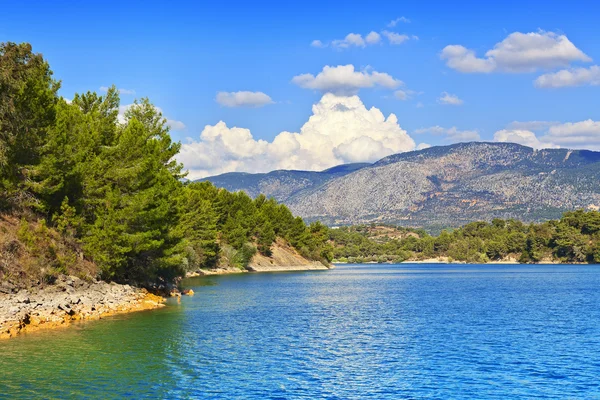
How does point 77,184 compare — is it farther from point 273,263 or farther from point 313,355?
point 273,263

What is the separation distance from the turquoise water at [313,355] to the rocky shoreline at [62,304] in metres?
2.16

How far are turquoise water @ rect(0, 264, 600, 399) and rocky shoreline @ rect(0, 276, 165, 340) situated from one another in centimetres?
216

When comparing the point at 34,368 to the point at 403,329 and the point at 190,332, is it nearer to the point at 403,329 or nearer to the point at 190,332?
the point at 190,332

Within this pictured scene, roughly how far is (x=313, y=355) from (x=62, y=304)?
77.3 ft

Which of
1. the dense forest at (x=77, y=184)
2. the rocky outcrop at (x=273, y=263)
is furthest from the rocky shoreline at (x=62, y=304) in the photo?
the rocky outcrop at (x=273, y=263)

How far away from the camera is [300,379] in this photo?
102 feet

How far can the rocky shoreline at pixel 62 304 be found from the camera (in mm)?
44062

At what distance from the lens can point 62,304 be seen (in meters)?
49.8

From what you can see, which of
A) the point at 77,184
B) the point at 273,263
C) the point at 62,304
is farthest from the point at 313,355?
the point at 273,263

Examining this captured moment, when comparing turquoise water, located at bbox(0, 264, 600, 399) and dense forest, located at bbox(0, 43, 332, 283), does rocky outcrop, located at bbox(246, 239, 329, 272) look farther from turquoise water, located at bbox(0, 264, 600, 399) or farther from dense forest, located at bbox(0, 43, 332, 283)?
turquoise water, located at bbox(0, 264, 600, 399)

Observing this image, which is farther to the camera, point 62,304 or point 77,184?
point 77,184

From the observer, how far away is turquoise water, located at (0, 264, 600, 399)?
95.3 feet

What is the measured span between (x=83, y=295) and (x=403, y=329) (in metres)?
28.2

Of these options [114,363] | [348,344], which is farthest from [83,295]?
[348,344]
